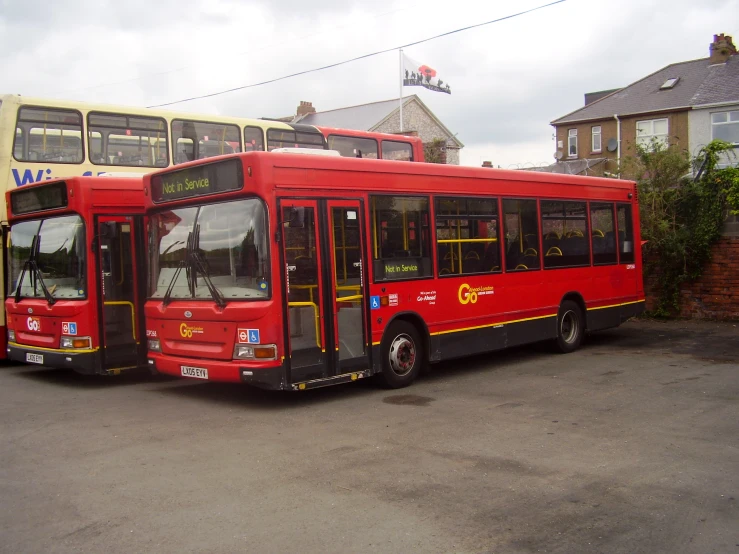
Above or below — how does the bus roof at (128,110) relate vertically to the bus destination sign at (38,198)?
above

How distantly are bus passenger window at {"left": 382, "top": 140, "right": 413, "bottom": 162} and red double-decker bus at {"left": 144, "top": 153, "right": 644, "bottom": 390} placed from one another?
211 inches

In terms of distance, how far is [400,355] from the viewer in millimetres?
10305

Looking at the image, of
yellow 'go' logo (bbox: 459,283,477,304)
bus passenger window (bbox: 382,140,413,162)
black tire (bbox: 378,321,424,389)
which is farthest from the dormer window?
black tire (bbox: 378,321,424,389)

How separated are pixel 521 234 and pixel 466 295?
5.86ft

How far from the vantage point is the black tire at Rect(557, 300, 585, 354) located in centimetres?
1343

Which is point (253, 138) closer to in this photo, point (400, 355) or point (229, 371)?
point (400, 355)

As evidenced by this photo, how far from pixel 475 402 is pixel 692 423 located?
8.22 ft

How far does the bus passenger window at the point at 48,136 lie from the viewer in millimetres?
12453

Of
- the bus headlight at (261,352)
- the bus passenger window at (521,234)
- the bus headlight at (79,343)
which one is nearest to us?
the bus headlight at (261,352)

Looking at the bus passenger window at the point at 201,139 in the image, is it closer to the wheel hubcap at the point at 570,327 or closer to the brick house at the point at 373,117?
the wheel hubcap at the point at 570,327

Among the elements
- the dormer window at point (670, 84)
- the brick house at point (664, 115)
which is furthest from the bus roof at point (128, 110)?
the dormer window at point (670, 84)

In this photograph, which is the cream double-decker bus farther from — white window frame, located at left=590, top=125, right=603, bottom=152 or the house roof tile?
white window frame, located at left=590, top=125, right=603, bottom=152

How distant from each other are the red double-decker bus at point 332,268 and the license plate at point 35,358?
6.90 feet

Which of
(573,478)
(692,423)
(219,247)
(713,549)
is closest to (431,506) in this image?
(573,478)
